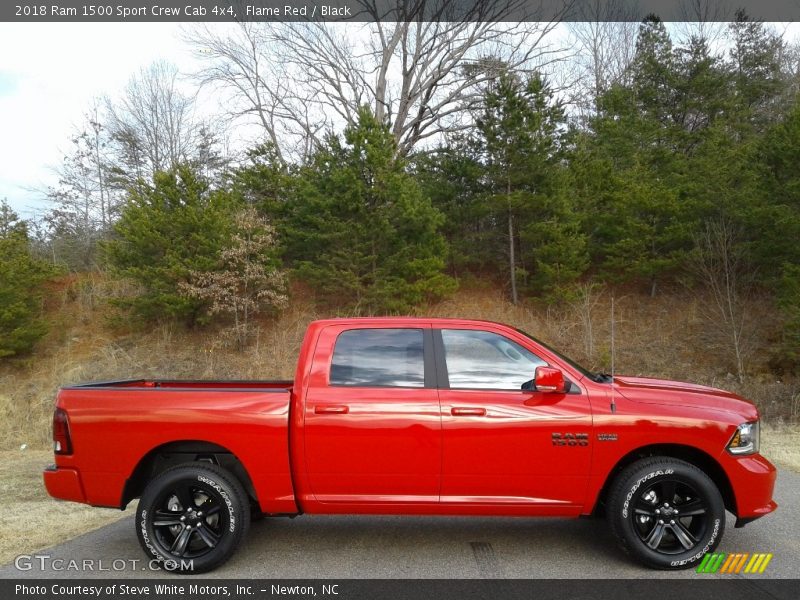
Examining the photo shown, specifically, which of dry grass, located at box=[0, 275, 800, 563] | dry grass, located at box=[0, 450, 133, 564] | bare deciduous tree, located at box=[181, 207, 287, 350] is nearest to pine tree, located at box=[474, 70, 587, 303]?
dry grass, located at box=[0, 275, 800, 563]

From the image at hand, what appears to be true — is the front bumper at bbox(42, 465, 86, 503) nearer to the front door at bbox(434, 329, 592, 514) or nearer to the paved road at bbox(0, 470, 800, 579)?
the paved road at bbox(0, 470, 800, 579)

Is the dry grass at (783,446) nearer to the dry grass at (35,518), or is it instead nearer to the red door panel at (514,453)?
the red door panel at (514,453)

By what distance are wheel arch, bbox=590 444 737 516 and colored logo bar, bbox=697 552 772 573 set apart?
0.36 metres

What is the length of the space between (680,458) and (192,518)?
3746 millimetres

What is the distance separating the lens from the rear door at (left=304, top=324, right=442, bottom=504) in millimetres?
4766

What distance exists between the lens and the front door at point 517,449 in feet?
15.6

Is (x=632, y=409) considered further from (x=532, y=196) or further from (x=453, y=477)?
(x=532, y=196)

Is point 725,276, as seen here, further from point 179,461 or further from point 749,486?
point 179,461

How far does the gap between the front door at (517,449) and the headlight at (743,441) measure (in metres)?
1.07

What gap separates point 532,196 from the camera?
2280cm

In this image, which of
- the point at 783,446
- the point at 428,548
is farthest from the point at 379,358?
the point at 783,446

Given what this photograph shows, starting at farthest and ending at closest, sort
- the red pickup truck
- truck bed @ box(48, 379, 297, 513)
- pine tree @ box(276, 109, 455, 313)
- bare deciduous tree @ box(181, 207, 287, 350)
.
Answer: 1. bare deciduous tree @ box(181, 207, 287, 350)
2. pine tree @ box(276, 109, 455, 313)
3. truck bed @ box(48, 379, 297, 513)
4. the red pickup truck

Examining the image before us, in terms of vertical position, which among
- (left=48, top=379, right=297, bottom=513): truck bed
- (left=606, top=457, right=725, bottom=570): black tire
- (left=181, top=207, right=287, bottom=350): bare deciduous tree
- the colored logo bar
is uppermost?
(left=181, top=207, right=287, bottom=350): bare deciduous tree

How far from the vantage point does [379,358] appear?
504cm
